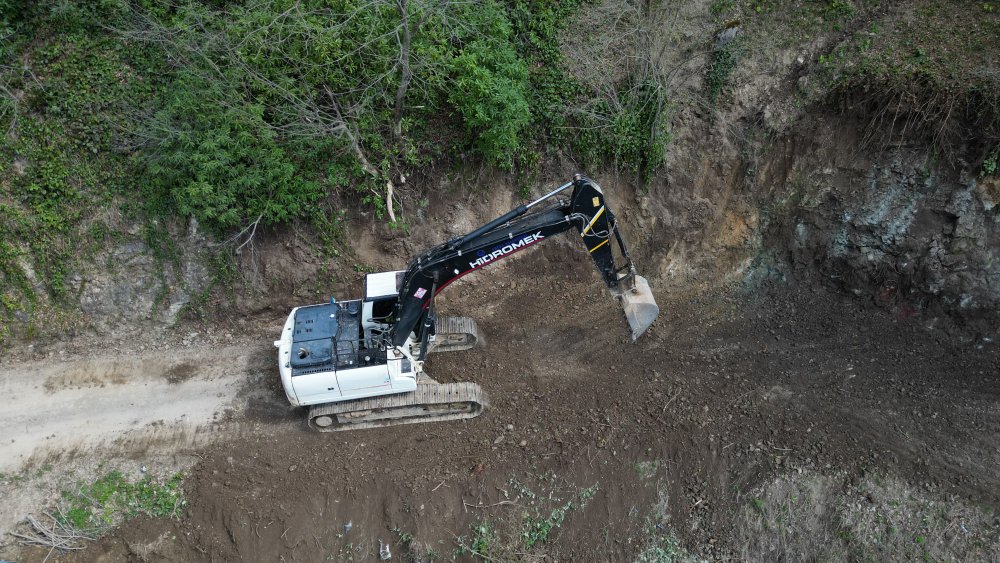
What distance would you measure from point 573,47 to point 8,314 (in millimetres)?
11610

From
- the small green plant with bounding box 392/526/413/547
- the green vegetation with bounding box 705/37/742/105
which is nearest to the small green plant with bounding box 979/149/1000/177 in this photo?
the green vegetation with bounding box 705/37/742/105

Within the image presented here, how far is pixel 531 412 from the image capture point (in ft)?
28.3

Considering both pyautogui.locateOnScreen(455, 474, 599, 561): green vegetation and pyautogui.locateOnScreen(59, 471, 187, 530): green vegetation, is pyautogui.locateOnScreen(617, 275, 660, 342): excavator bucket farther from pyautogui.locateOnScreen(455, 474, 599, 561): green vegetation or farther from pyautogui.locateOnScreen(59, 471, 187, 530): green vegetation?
pyautogui.locateOnScreen(59, 471, 187, 530): green vegetation

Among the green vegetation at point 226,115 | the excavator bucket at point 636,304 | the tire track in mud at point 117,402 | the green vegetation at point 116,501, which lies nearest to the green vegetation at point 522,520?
the excavator bucket at point 636,304

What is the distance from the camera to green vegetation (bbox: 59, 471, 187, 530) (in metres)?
7.57

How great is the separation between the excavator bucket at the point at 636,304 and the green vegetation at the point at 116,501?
23.0ft

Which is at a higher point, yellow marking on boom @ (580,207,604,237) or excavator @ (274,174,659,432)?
yellow marking on boom @ (580,207,604,237)

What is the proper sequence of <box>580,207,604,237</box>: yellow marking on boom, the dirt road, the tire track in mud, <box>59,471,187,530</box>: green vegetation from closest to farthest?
<box>580,207,604,237</box>: yellow marking on boom → <box>59,471,187,530</box>: green vegetation → the dirt road → the tire track in mud

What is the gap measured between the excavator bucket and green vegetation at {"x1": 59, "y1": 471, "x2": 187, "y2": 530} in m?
7.02

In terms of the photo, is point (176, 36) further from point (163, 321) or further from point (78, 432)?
point (78, 432)

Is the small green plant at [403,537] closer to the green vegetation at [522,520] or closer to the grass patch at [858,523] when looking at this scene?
the green vegetation at [522,520]

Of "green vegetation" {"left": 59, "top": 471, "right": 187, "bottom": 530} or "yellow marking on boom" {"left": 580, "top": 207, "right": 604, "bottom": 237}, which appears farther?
"green vegetation" {"left": 59, "top": 471, "right": 187, "bottom": 530}

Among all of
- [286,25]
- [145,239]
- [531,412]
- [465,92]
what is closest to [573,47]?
[465,92]

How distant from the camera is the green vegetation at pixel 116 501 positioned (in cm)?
757
